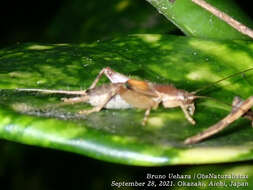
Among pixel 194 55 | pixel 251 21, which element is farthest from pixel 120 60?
pixel 251 21

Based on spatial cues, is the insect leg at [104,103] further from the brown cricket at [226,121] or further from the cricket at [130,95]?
the brown cricket at [226,121]

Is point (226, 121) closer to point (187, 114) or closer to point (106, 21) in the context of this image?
point (187, 114)

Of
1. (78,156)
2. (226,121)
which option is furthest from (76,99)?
(78,156)

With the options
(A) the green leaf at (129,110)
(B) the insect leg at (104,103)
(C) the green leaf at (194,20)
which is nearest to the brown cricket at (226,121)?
(A) the green leaf at (129,110)

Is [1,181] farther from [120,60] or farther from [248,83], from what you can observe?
[248,83]

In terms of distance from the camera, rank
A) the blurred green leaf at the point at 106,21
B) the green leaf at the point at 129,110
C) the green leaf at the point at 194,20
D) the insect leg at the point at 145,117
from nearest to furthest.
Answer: the green leaf at the point at 129,110 < the insect leg at the point at 145,117 < the green leaf at the point at 194,20 < the blurred green leaf at the point at 106,21

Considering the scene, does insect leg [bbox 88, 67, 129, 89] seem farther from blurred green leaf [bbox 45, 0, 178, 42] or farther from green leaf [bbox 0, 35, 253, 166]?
blurred green leaf [bbox 45, 0, 178, 42]

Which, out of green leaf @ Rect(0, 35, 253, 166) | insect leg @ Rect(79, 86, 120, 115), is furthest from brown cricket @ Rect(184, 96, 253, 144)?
insect leg @ Rect(79, 86, 120, 115)
